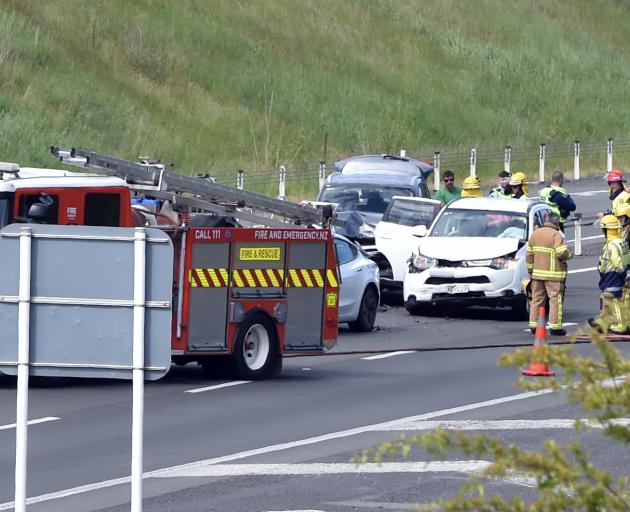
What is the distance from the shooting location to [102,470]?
11148 millimetres

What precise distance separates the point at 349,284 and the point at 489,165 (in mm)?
27234

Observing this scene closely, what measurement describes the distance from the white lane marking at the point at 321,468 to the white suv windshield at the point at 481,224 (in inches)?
440

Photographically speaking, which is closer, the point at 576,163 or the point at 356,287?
the point at 356,287

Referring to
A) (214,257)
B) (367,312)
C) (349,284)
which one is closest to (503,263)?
(367,312)

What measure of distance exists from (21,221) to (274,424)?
13.5 ft

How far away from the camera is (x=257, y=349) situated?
16.4 m

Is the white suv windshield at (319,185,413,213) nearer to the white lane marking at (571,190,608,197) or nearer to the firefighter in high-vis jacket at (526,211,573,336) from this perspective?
the firefighter in high-vis jacket at (526,211,573,336)

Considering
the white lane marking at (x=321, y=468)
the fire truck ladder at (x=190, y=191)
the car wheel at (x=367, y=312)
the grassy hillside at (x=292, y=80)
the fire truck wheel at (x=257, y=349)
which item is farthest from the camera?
the grassy hillside at (x=292, y=80)

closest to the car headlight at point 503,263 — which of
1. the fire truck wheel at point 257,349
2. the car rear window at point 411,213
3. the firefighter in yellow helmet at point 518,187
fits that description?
the car rear window at point 411,213

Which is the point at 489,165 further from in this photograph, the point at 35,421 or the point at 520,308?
the point at 35,421

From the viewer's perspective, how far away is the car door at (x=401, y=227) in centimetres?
2350

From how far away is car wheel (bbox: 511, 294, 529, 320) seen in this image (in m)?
21.7

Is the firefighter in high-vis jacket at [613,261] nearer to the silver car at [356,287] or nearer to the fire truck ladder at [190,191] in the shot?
the silver car at [356,287]

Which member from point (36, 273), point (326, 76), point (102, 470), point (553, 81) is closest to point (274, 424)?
point (102, 470)
